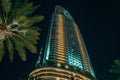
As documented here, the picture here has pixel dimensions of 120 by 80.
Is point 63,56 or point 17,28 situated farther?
point 63,56

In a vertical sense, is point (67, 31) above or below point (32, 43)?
above

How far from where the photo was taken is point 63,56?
144375mm

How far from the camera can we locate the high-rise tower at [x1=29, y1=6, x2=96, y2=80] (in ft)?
425

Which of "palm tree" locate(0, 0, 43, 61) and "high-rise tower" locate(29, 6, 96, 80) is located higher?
"high-rise tower" locate(29, 6, 96, 80)

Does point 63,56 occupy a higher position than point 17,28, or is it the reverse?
point 63,56

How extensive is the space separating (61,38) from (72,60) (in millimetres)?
17201

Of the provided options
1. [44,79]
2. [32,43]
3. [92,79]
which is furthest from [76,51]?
[32,43]

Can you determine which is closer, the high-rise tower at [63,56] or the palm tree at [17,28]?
the palm tree at [17,28]

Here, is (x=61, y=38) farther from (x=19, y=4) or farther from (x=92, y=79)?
(x=19, y=4)

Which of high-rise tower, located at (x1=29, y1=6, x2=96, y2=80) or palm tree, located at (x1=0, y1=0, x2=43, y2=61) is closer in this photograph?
palm tree, located at (x1=0, y1=0, x2=43, y2=61)

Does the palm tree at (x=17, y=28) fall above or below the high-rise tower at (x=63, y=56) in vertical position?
below

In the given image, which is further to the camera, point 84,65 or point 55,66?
point 84,65

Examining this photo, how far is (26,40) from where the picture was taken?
28609mm

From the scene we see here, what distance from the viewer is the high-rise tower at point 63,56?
12962 cm
